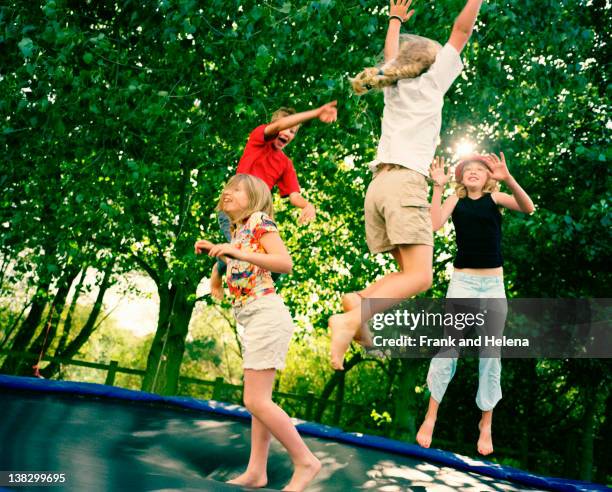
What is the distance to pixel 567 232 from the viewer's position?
5.36 metres

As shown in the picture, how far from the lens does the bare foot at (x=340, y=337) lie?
210cm

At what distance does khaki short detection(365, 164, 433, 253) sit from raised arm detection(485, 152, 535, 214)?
0.62m

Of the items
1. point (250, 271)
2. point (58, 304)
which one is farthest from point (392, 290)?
point (58, 304)

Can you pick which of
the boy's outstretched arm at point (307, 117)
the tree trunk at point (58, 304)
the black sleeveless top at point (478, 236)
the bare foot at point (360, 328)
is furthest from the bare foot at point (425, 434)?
the tree trunk at point (58, 304)

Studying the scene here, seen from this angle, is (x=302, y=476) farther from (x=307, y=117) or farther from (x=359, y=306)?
(x=307, y=117)

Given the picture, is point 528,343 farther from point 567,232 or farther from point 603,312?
point 567,232

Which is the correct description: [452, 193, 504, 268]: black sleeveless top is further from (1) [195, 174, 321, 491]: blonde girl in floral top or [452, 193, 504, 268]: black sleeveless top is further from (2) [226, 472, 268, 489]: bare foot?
(2) [226, 472, 268, 489]: bare foot

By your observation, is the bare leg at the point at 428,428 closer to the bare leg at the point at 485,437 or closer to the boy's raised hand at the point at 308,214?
the bare leg at the point at 485,437

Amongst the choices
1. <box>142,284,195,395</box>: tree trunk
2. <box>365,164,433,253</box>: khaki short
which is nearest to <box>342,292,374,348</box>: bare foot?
<box>365,164,433,253</box>: khaki short

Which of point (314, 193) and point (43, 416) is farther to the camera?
point (314, 193)

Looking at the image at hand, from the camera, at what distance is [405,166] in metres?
2.24

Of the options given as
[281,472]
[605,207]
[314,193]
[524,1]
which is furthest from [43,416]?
[314,193]

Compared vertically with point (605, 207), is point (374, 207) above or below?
below

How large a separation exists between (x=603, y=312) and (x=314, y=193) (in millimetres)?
3721
